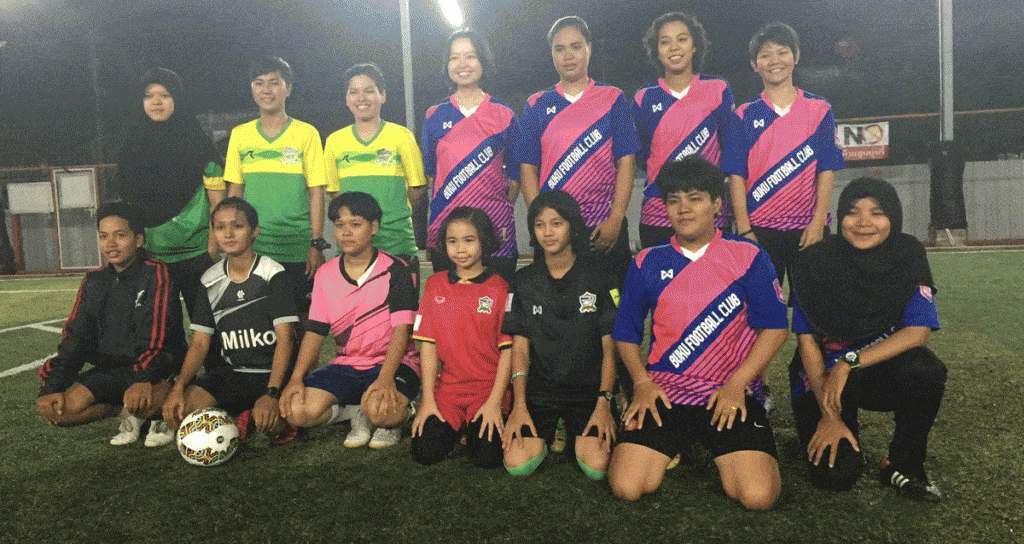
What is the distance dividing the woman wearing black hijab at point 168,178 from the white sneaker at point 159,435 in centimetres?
81

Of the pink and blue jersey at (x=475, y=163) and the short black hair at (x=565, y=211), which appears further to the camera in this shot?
the pink and blue jersey at (x=475, y=163)

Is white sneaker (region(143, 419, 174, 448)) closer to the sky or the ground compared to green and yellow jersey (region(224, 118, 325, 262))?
closer to the ground

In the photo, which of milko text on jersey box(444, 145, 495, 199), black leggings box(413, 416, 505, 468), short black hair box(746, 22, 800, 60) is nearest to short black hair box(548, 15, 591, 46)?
milko text on jersey box(444, 145, 495, 199)

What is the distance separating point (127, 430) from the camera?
3.26 metres

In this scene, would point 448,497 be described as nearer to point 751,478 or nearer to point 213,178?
point 751,478

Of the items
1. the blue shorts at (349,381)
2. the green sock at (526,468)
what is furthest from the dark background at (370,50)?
the green sock at (526,468)

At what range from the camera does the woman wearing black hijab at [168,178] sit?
3.79 meters

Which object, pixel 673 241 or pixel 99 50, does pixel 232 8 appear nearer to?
pixel 99 50

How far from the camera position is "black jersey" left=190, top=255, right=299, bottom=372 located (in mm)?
3357

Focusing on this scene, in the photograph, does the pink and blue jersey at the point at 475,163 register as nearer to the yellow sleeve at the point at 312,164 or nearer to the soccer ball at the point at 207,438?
the yellow sleeve at the point at 312,164

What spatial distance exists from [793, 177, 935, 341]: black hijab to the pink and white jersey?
6.10 ft

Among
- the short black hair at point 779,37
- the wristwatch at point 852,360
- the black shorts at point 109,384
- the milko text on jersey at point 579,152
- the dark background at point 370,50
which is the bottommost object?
the black shorts at point 109,384

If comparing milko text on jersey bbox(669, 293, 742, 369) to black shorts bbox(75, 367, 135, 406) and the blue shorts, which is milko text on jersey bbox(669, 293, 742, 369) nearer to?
the blue shorts

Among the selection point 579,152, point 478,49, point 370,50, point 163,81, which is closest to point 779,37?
point 579,152
